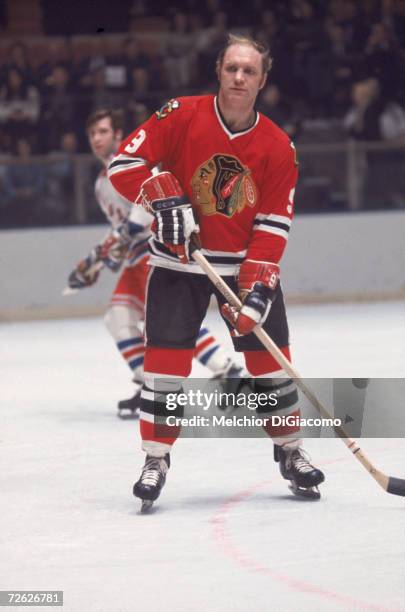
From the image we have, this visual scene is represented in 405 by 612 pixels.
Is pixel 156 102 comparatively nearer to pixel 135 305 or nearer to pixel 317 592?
pixel 135 305

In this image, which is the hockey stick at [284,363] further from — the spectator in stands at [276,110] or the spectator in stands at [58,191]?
the spectator in stands at [276,110]

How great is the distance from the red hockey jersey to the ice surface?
0.72 metres

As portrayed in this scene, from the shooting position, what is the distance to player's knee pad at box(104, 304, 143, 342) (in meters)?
5.21

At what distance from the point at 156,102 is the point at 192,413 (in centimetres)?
462

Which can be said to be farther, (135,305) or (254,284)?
(135,305)

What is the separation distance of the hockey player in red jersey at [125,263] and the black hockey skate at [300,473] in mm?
1461

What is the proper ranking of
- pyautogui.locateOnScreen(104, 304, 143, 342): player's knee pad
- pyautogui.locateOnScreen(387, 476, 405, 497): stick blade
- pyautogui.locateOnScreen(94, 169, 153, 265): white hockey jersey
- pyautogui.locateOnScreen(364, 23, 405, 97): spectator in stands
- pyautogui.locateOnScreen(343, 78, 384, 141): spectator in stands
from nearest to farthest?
1. pyautogui.locateOnScreen(387, 476, 405, 497): stick blade
2. pyautogui.locateOnScreen(94, 169, 153, 265): white hockey jersey
3. pyautogui.locateOnScreen(104, 304, 143, 342): player's knee pad
4. pyautogui.locateOnScreen(343, 78, 384, 141): spectator in stands
5. pyautogui.locateOnScreen(364, 23, 405, 97): spectator in stands

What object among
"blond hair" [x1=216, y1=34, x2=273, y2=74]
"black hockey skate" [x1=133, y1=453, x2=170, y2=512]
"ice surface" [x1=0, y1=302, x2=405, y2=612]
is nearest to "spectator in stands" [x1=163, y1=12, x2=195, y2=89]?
"ice surface" [x1=0, y1=302, x2=405, y2=612]

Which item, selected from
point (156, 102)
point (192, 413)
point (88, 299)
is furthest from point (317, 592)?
point (156, 102)

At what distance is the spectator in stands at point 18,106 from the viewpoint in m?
9.23

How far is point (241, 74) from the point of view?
360cm

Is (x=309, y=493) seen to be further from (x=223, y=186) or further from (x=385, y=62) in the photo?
(x=385, y=62)

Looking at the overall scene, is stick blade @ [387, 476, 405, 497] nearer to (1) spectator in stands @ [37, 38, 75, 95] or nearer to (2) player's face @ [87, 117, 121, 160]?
(2) player's face @ [87, 117, 121, 160]

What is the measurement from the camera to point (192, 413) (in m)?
5.25
